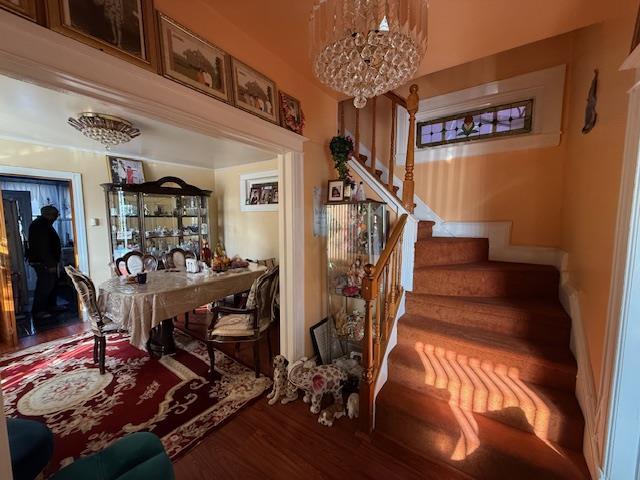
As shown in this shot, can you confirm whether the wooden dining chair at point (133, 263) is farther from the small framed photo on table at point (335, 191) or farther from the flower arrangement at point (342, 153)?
the flower arrangement at point (342, 153)

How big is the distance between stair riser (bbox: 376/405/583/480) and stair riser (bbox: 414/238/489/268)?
119 centimetres

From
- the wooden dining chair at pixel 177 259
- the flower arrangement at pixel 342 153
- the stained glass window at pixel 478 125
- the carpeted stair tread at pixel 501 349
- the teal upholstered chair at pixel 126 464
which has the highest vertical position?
the stained glass window at pixel 478 125

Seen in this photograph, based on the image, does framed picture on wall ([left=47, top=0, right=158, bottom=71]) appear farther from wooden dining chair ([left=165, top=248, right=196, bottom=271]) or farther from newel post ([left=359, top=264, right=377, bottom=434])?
wooden dining chair ([left=165, top=248, right=196, bottom=271])

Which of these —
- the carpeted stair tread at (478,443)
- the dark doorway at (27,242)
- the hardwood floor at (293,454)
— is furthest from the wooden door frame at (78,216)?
the carpeted stair tread at (478,443)

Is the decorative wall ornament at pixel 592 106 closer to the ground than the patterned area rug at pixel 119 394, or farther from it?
farther from it

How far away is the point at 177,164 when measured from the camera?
4.43 metres

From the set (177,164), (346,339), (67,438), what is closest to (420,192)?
(346,339)

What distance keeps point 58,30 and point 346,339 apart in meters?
2.43

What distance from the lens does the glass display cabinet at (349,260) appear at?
208 cm

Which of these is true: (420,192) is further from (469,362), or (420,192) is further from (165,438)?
(165,438)

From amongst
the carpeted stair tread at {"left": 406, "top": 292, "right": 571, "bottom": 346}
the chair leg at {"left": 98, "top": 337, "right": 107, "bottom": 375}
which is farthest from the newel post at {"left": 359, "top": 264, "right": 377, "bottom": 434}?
the chair leg at {"left": 98, "top": 337, "right": 107, "bottom": 375}

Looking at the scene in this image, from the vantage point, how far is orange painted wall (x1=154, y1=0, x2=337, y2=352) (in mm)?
1267

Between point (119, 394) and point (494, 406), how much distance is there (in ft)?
8.90

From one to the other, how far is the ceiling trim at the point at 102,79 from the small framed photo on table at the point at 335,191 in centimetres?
87
